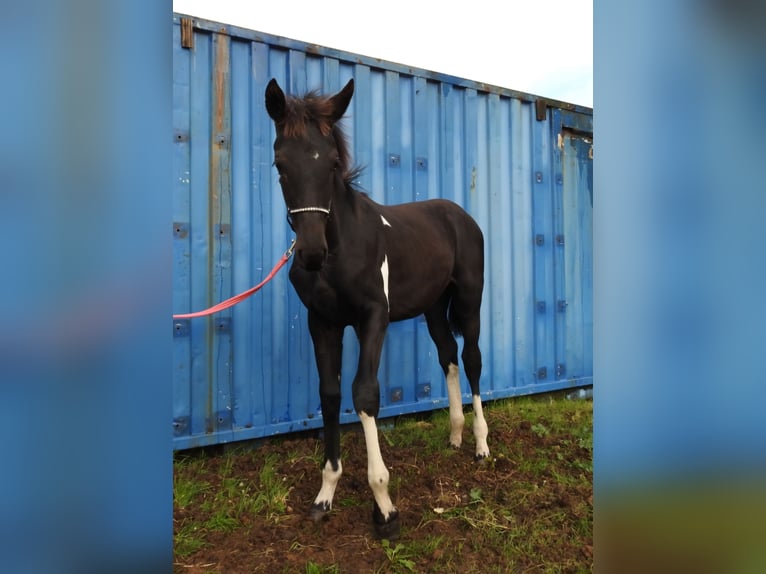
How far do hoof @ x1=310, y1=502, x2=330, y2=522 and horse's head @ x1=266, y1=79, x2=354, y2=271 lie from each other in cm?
132

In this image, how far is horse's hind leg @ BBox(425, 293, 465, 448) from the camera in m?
3.80

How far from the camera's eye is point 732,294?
0.51m

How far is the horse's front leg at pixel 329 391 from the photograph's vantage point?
107 inches

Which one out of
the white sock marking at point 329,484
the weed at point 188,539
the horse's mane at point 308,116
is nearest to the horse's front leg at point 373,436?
the white sock marking at point 329,484

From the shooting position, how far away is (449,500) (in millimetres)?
2820

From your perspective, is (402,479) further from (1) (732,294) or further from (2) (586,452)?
(1) (732,294)

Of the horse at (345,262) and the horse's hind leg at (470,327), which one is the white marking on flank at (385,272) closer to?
the horse at (345,262)

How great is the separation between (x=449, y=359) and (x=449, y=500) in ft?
4.15

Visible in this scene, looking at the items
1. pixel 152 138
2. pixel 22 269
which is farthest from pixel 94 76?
pixel 22 269

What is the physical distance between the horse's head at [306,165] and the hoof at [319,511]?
132cm

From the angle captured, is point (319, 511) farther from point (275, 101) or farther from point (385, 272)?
point (275, 101)

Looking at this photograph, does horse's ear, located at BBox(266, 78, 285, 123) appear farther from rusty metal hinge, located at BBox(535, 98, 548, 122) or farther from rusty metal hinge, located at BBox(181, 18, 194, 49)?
rusty metal hinge, located at BBox(535, 98, 548, 122)

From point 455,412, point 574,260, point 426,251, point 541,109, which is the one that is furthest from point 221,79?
point 574,260

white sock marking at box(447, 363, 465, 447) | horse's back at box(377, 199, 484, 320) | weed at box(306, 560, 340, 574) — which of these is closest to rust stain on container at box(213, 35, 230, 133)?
horse's back at box(377, 199, 484, 320)
